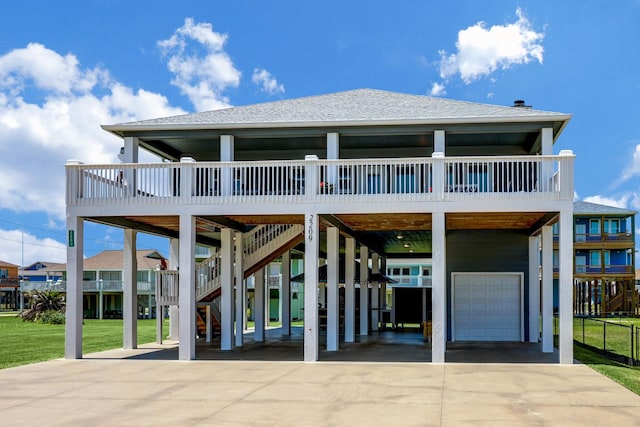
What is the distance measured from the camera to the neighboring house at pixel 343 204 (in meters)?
16.7

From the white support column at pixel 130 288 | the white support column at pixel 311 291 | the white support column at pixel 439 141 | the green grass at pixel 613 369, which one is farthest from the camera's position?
the white support column at pixel 130 288

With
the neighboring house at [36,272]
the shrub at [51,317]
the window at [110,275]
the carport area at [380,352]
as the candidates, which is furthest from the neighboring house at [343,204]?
the neighboring house at [36,272]

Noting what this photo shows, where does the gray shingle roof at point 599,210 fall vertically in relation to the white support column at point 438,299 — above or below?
above

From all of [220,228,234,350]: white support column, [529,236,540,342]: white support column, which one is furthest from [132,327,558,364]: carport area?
[220,228,234,350]: white support column

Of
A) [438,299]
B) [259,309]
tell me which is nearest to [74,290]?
[259,309]

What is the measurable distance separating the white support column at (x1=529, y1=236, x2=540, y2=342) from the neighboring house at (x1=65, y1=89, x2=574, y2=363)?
37mm

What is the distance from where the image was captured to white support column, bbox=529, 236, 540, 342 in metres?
22.8

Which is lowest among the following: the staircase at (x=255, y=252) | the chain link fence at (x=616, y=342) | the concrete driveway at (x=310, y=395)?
the chain link fence at (x=616, y=342)

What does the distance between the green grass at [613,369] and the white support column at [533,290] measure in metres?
2.41

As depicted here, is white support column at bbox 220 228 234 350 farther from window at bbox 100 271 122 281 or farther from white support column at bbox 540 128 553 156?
window at bbox 100 271 122 281

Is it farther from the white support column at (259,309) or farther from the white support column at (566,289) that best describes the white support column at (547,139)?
the white support column at (259,309)

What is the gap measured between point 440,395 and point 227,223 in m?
9.12

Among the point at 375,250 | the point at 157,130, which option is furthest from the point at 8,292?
the point at 157,130

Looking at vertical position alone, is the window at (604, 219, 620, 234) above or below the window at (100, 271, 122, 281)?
above
